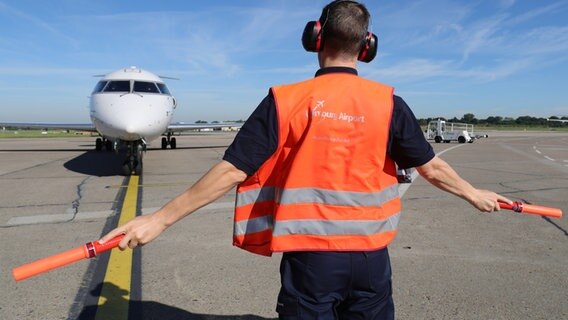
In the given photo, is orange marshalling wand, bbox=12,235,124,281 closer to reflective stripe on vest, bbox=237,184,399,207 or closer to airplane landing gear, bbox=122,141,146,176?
reflective stripe on vest, bbox=237,184,399,207

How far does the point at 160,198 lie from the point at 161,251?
12.1 ft

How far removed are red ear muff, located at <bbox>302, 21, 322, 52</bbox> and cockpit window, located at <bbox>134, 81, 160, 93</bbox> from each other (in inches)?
449

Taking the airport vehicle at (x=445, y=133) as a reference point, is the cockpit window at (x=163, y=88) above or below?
above

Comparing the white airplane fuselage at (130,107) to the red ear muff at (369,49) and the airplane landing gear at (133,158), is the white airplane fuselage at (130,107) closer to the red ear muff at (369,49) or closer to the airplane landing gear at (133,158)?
the airplane landing gear at (133,158)

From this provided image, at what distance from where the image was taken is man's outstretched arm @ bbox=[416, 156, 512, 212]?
2.24 m

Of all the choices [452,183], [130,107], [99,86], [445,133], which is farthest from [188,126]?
[452,183]

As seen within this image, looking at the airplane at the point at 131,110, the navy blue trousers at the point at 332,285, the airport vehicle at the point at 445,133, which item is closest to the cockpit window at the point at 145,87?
the airplane at the point at 131,110

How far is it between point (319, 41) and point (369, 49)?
0.25 metres

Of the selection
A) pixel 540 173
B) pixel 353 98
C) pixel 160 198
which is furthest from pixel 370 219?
pixel 540 173

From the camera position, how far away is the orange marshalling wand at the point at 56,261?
1.86 m

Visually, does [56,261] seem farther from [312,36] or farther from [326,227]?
[312,36]

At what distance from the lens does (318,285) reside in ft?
6.41

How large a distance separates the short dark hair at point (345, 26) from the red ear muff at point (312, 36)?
0.02 metres

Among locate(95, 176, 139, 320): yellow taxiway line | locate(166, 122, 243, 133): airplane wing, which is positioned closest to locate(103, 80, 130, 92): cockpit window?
locate(95, 176, 139, 320): yellow taxiway line
